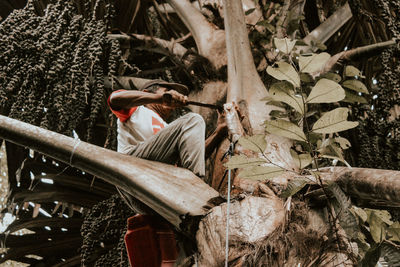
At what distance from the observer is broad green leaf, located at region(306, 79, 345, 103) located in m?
1.24

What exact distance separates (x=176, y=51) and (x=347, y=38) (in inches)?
57.3

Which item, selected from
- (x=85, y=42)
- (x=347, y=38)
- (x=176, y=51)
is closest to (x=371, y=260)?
(x=85, y=42)

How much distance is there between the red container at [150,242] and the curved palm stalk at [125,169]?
270 millimetres

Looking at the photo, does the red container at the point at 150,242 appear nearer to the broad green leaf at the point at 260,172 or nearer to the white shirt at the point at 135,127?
the white shirt at the point at 135,127

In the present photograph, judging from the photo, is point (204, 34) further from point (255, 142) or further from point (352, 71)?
point (255, 142)

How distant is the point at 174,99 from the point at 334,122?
0.80m

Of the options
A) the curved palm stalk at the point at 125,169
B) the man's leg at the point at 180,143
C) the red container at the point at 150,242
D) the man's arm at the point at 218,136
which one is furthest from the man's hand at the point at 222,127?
the red container at the point at 150,242

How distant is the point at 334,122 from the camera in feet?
4.10

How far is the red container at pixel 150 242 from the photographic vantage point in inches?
72.8

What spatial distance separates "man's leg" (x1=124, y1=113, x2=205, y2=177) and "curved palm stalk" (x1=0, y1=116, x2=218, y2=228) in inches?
3.6

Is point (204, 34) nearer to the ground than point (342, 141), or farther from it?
farther from it

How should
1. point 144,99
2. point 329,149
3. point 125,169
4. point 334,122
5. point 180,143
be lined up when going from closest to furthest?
point 334,122
point 329,149
point 125,169
point 180,143
point 144,99

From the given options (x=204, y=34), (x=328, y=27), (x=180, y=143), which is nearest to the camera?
(x=180, y=143)

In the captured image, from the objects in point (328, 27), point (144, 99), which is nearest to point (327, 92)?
point (144, 99)
